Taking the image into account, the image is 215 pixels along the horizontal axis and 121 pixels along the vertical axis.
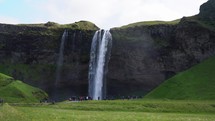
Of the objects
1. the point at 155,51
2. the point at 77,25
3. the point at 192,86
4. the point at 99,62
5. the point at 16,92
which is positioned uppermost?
the point at 77,25

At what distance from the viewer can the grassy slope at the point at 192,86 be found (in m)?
79.9

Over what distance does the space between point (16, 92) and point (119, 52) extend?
34.6 m

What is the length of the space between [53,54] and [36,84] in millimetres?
10843

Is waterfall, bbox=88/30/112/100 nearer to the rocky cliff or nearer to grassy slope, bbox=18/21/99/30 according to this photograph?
the rocky cliff

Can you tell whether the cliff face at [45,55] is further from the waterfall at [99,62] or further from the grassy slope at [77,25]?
the waterfall at [99,62]

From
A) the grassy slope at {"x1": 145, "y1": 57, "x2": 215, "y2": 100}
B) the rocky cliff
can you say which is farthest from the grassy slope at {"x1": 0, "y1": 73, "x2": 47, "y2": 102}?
the grassy slope at {"x1": 145, "y1": 57, "x2": 215, "y2": 100}

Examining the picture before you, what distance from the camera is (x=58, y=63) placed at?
123062 mm

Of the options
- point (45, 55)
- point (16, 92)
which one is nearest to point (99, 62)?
point (45, 55)

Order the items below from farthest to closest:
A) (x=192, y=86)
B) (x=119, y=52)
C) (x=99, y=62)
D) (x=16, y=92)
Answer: (x=99, y=62) → (x=119, y=52) → (x=16, y=92) → (x=192, y=86)

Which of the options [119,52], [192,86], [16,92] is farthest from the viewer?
[119,52]

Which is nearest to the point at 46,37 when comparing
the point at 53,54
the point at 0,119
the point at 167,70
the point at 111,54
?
Answer: the point at 53,54

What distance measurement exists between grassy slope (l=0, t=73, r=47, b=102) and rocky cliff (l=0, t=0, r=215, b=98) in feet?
60.1

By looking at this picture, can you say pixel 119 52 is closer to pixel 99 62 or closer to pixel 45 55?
pixel 99 62

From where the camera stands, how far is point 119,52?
117 m
